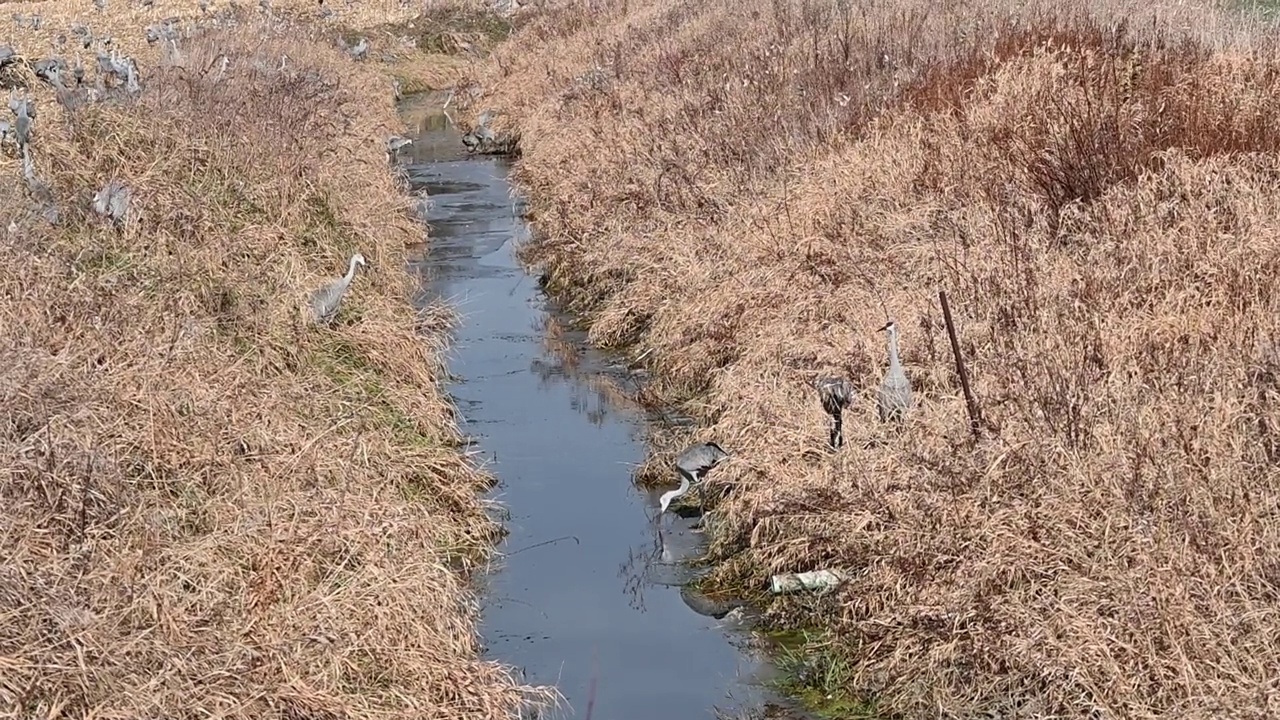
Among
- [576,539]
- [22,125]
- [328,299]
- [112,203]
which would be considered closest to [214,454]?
[576,539]

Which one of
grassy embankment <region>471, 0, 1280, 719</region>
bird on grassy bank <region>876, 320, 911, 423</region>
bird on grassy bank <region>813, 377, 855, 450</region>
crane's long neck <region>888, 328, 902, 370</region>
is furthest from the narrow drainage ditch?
crane's long neck <region>888, 328, 902, 370</region>

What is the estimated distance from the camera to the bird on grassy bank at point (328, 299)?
25.0 feet

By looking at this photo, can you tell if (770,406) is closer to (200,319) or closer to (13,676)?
(200,319)

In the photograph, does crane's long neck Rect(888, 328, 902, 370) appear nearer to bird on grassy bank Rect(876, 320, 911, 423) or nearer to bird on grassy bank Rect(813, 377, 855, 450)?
bird on grassy bank Rect(876, 320, 911, 423)

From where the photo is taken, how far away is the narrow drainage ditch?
17.2 feet

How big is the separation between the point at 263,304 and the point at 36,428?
2484 mm

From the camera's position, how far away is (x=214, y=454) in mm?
5434

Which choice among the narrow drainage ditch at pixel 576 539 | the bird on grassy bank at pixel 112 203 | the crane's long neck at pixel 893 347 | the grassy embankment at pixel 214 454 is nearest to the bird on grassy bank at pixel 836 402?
the crane's long neck at pixel 893 347

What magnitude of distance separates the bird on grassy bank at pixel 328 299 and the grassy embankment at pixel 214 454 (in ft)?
0.41

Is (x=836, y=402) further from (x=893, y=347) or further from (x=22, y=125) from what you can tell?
(x=22, y=125)

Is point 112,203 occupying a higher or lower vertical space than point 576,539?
higher

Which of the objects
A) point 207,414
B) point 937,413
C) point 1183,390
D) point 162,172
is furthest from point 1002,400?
point 162,172

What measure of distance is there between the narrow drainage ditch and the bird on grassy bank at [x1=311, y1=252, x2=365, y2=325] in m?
1.00

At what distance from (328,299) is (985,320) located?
12.2 feet
